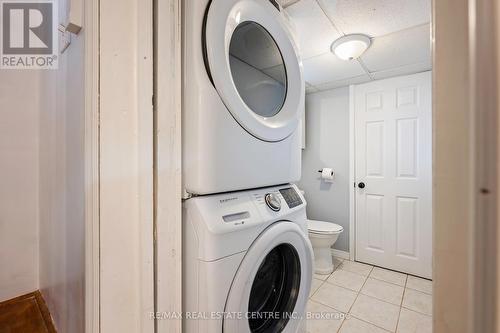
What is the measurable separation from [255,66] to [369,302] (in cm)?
184

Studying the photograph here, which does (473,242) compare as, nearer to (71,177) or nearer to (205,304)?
(205,304)

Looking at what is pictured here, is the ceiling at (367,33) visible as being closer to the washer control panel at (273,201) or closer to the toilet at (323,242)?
the washer control panel at (273,201)

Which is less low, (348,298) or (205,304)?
(205,304)

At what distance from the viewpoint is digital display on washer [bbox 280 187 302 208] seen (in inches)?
38.0

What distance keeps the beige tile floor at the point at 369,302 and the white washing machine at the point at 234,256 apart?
71 centimetres

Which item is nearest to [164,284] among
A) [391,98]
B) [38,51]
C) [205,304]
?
[205,304]

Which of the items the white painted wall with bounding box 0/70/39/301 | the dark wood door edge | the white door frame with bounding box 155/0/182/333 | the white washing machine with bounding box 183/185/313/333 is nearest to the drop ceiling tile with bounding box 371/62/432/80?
the white washing machine with bounding box 183/185/313/333

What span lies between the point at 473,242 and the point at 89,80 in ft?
2.56

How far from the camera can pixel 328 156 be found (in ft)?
8.17

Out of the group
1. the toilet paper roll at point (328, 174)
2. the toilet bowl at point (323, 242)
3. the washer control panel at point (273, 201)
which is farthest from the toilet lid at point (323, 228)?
the washer control panel at point (273, 201)

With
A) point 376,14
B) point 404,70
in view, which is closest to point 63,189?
point 376,14

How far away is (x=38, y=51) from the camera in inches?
43.8

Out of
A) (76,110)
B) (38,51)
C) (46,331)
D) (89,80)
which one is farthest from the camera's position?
(38,51)

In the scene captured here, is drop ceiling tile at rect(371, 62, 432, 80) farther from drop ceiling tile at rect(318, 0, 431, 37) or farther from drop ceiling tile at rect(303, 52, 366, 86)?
drop ceiling tile at rect(318, 0, 431, 37)
